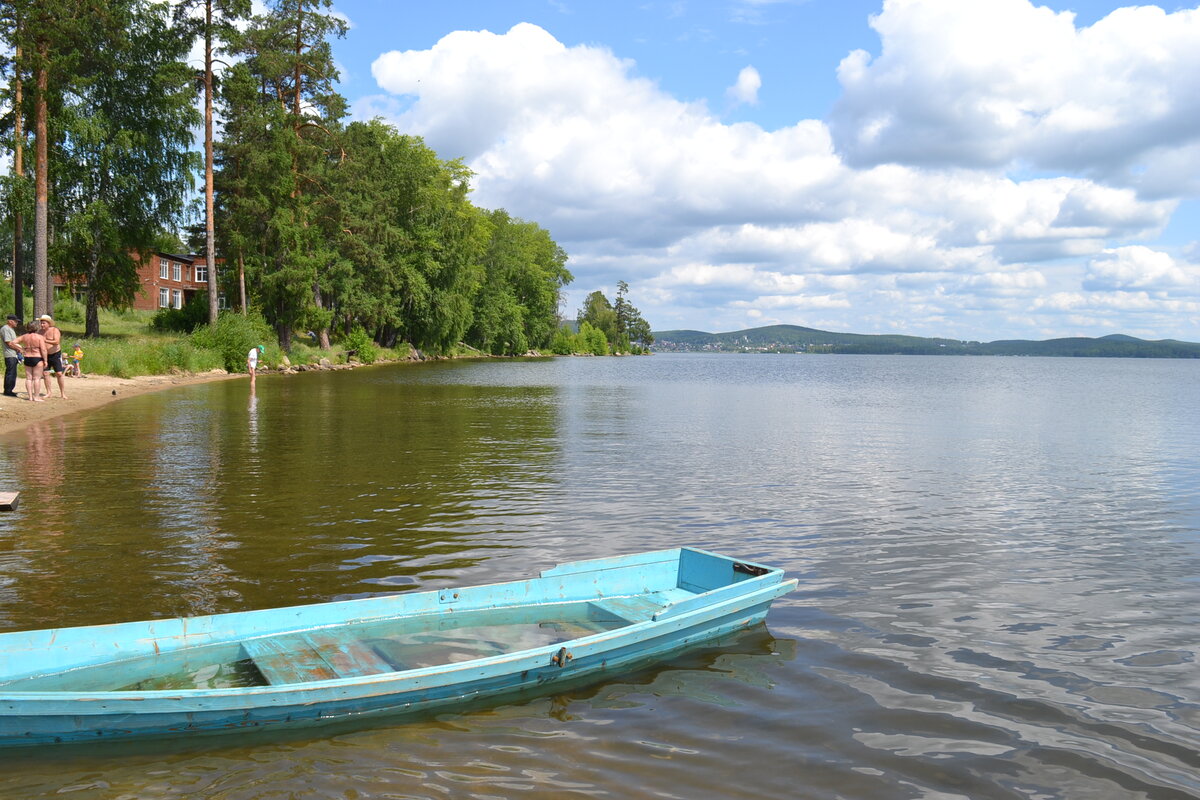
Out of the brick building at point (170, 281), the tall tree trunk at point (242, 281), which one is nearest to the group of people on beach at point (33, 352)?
the tall tree trunk at point (242, 281)

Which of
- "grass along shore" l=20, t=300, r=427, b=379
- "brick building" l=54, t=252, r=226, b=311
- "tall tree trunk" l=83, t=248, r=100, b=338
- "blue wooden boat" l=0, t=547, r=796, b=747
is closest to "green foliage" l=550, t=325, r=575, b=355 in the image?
"brick building" l=54, t=252, r=226, b=311

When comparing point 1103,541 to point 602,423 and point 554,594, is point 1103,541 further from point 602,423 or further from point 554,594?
point 602,423

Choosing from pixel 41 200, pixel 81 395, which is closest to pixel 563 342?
pixel 41 200

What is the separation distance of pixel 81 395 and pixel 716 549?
26.1m

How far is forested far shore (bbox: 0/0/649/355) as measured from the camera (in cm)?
3725

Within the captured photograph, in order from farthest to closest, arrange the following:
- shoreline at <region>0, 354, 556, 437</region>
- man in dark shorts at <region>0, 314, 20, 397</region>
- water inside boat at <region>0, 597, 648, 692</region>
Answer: man in dark shorts at <region>0, 314, 20, 397</region> < shoreline at <region>0, 354, 556, 437</region> < water inside boat at <region>0, 597, 648, 692</region>

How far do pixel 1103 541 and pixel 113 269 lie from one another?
45.6 metres

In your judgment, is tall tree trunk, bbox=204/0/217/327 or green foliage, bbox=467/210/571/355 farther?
green foliage, bbox=467/210/571/355

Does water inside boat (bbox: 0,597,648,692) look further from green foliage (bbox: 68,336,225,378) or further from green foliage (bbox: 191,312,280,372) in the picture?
green foliage (bbox: 191,312,280,372)

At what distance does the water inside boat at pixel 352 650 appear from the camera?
6.22 m

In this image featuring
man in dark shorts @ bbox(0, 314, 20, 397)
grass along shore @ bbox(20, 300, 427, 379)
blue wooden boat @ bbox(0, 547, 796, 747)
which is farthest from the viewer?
grass along shore @ bbox(20, 300, 427, 379)

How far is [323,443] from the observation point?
21.0 meters

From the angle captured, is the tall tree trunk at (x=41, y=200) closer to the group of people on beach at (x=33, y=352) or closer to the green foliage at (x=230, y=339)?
the group of people on beach at (x=33, y=352)

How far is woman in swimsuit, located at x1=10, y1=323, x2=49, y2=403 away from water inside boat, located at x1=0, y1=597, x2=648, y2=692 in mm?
22034
